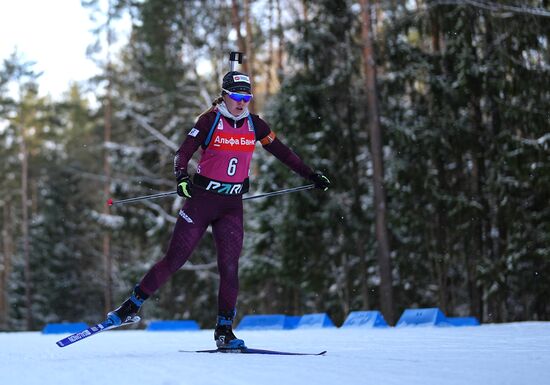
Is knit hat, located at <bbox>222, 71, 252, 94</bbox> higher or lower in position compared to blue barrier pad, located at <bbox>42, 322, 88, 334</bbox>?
higher

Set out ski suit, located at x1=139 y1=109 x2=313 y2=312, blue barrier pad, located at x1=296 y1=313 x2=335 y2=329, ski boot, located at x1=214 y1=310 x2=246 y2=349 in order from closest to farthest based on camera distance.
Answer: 1. ski boot, located at x1=214 y1=310 x2=246 y2=349
2. ski suit, located at x1=139 y1=109 x2=313 y2=312
3. blue barrier pad, located at x1=296 y1=313 x2=335 y2=329

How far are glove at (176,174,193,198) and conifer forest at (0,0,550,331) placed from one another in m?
9.02

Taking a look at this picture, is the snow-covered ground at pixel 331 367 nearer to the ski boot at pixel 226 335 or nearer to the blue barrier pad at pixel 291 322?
the ski boot at pixel 226 335

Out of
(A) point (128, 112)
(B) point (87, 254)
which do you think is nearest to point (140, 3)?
(A) point (128, 112)

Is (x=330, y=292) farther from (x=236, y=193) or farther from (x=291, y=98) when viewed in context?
(x=236, y=193)

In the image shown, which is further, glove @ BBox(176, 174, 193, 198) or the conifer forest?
the conifer forest

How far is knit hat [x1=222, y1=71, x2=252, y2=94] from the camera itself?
581cm

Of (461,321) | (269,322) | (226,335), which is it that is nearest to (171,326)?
(269,322)

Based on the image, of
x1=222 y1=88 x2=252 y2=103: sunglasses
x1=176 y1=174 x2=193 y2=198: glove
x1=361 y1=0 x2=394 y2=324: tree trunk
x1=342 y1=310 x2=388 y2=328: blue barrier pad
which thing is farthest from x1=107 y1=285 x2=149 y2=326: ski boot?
x1=361 y1=0 x2=394 y2=324: tree trunk

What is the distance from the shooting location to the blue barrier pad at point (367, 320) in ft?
31.2

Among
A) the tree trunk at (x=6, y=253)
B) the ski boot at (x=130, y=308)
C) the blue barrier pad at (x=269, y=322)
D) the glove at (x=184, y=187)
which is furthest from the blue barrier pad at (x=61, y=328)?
the tree trunk at (x=6, y=253)

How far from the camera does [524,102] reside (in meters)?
17.5

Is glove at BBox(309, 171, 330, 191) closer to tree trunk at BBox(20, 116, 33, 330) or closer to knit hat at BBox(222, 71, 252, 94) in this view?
knit hat at BBox(222, 71, 252, 94)

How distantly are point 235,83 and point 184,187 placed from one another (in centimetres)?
84
